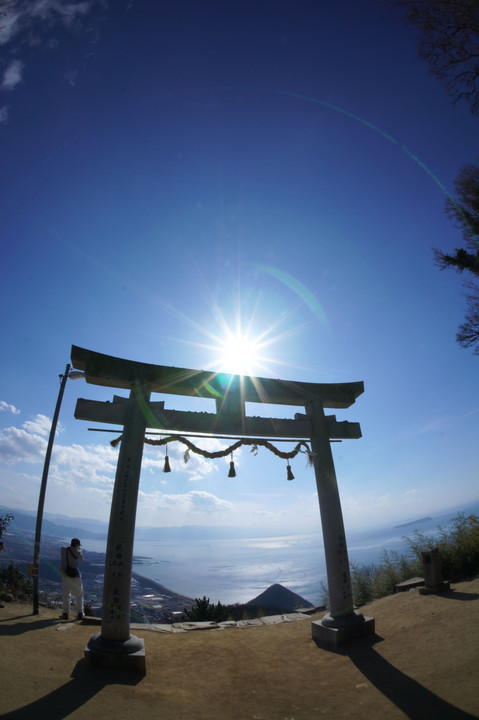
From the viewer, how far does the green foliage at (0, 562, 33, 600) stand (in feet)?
29.0

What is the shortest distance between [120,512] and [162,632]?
3586 millimetres

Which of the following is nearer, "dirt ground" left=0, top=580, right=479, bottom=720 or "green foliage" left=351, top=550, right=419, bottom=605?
"dirt ground" left=0, top=580, right=479, bottom=720

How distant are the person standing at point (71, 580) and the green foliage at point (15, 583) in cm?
221

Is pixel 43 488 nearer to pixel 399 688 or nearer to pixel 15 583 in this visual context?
pixel 15 583

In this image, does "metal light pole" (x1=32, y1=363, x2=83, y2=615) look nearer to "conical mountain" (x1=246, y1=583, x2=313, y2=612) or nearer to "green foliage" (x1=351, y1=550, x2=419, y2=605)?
"green foliage" (x1=351, y1=550, x2=419, y2=605)

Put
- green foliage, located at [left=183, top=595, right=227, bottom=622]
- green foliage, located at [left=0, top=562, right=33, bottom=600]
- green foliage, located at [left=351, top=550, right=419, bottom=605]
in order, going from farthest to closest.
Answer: green foliage, located at [left=351, top=550, right=419, bottom=605] → green foliage, located at [left=183, top=595, right=227, bottom=622] → green foliage, located at [left=0, top=562, right=33, bottom=600]

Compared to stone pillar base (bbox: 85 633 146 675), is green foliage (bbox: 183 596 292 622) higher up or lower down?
lower down

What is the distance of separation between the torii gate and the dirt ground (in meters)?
0.38

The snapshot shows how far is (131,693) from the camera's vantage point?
433 cm

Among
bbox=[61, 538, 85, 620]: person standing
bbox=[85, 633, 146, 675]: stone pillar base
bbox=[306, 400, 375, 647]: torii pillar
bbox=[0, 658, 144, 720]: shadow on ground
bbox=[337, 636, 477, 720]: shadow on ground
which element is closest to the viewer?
bbox=[337, 636, 477, 720]: shadow on ground

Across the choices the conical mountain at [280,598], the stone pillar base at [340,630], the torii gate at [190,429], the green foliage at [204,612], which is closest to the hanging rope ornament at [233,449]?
the torii gate at [190,429]

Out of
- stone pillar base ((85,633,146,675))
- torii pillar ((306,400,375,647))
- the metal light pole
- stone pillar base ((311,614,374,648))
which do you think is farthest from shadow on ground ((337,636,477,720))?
the metal light pole

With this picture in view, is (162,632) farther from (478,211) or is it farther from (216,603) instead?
(478,211)

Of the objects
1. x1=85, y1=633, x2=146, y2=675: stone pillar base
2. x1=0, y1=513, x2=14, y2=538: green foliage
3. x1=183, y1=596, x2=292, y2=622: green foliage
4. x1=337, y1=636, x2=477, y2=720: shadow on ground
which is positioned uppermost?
x1=0, y1=513, x2=14, y2=538: green foliage
